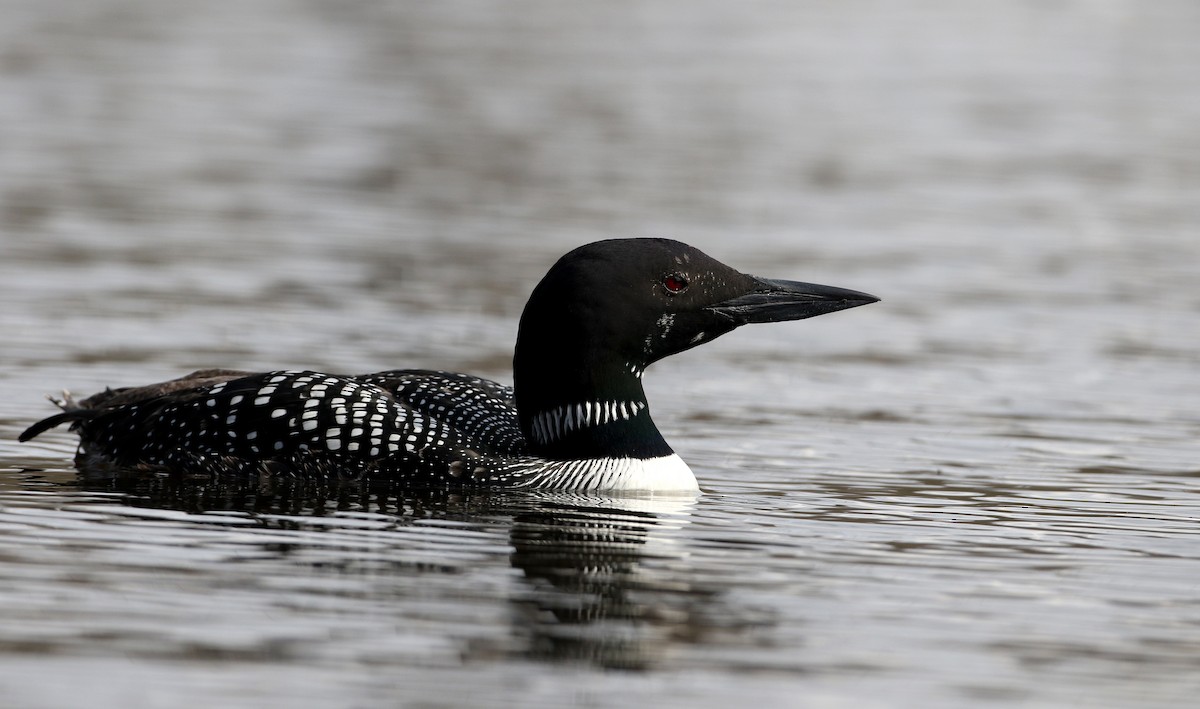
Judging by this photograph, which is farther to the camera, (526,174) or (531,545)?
(526,174)

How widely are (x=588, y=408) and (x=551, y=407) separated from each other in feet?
0.40

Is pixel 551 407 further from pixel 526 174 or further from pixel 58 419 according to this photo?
pixel 526 174

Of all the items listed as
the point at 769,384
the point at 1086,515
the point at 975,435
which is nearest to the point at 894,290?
the point at 769,384

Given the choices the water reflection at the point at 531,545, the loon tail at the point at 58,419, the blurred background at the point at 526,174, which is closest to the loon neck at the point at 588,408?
the water reflection at the point at 531,545

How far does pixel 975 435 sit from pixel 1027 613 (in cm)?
298

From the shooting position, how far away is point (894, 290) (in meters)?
10.8

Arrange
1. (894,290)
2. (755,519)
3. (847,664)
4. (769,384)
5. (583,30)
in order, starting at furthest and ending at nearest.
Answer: (583,30) < (894,290) < (769,384) < (755,519) < (847,664)

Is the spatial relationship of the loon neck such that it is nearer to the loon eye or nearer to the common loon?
the common loon

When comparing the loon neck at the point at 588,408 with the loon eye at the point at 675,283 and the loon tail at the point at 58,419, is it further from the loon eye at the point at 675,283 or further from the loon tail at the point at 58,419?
the loon tail at the point at 58,419

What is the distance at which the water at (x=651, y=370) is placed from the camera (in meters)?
4.35

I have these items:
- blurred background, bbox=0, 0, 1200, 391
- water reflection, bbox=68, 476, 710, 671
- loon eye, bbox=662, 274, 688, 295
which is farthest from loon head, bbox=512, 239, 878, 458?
blurred background, bbox=0, 0, 1200, 391

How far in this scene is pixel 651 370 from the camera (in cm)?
914

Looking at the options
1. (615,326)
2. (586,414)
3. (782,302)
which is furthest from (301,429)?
(782,302)

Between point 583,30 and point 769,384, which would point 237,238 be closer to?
point 769,384
